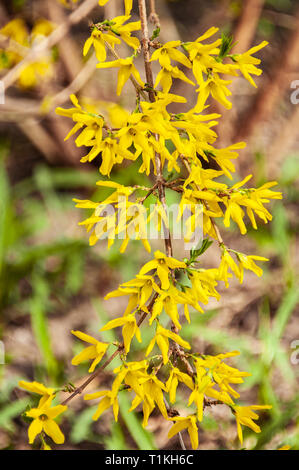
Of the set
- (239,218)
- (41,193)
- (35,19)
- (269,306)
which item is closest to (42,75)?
(35,19)

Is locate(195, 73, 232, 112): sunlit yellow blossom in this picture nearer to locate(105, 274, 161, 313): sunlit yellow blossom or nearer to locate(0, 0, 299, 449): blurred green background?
locate(105, 274, 161, 313): sunlit yellow blossom

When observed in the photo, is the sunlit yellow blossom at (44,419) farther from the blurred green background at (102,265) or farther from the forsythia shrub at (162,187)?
the blurred green background at (102,265)

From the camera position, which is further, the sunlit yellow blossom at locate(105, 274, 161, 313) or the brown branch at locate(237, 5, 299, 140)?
the brown branch at locate(237, 5, 299, 140)

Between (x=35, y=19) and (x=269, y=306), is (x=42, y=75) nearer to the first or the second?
(x=35, y=19)

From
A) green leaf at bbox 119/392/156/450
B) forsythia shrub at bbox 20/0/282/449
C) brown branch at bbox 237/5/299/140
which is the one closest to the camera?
forsythia shrub at bbox 20/0/282/449

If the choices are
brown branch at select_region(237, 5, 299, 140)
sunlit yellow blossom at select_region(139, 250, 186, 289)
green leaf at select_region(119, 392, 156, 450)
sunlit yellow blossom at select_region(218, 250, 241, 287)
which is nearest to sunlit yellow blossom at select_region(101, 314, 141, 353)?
sunlit yellow blossom at select_region(139, 250, 186, 289)

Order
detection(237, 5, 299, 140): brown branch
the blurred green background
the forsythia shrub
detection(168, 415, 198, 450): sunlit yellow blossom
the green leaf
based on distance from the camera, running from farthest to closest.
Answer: detection(237, 5, 299, 140): brown branch, the blurred green background, the green leaf, detection(168, 415, 198, 450): sunlit yellow blossom, the forsythia shrub

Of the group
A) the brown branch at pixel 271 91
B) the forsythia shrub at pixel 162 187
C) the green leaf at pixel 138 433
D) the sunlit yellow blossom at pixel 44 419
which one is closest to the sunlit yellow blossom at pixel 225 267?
the forsythia shrub at pixel 162 187

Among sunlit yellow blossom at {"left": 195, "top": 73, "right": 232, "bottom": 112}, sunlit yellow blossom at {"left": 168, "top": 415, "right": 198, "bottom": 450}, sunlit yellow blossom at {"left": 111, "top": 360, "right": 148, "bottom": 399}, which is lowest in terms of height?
sunlit yellow blossom at {"left": 168, "top": 415, "right": 198, "bottom": 450}

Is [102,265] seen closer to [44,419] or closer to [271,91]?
[271,91]
